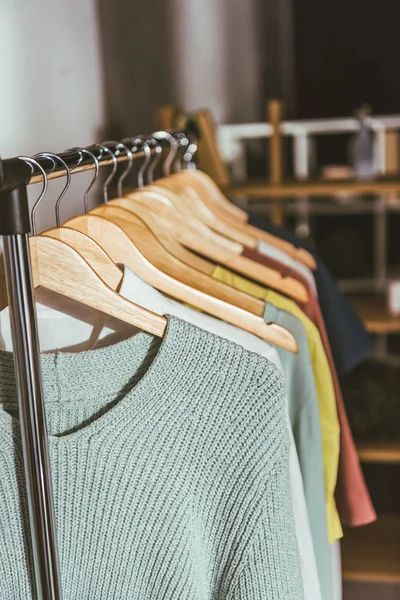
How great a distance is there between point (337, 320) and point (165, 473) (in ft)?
2.61

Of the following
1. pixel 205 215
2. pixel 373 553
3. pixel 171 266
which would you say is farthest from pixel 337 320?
pixel 373 553

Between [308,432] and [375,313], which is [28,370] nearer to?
[308,432]

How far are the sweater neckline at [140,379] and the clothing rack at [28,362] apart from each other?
91 mm

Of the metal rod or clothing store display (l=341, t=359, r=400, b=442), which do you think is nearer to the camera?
the metal rod

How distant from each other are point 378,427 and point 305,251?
99 centimetres

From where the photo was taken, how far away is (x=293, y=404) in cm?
112

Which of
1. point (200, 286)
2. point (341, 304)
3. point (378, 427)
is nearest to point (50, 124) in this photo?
point (200, 286)

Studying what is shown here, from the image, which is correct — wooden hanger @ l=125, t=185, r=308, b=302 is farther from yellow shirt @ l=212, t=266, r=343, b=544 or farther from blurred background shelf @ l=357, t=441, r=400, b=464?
blurred background shelf @ l=357, t=441, r=400, b=464

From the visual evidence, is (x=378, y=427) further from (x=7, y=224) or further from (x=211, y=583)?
(x=7, y=224)

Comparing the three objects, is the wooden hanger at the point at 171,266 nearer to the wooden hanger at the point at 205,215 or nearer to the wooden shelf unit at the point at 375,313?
the wooden hanger at the point at 205,215

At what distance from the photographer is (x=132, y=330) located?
0.94 meters

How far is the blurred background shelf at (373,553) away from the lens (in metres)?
2.25

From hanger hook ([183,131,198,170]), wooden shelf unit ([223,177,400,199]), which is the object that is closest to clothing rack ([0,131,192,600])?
hanger hook ([183,131,198,170])

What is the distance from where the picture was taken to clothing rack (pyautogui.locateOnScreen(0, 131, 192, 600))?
0.64 metres
